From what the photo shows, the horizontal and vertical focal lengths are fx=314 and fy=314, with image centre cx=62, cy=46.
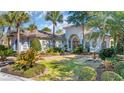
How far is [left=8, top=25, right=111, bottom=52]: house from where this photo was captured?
4758 millimetres

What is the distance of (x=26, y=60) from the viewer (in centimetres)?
480

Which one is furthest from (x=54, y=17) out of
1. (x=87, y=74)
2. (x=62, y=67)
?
(x=87, y=74)

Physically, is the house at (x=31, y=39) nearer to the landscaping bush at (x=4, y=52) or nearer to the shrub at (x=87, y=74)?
the landscaping bush at (x=4, y=52)

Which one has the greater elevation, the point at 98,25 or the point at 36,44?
the point at 98,25

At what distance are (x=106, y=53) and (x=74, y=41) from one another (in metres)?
0.51

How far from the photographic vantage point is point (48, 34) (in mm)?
4793

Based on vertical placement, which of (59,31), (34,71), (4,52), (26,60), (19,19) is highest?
(19,19)

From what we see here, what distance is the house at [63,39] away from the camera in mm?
4758

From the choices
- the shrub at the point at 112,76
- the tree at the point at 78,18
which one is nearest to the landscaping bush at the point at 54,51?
the tree at the point at 78,18

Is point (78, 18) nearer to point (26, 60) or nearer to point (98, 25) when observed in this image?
point (98, 25)

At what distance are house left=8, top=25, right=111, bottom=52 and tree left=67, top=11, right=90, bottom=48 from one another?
0.22 ft

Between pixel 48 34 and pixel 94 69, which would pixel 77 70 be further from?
pixel 48 34

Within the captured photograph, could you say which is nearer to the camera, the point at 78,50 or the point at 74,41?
the point at 74,41
